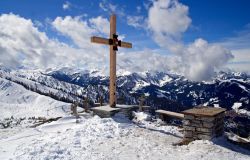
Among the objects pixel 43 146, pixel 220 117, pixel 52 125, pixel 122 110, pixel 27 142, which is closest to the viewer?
pixel 43 146

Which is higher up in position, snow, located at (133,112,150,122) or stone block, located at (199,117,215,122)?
stone block, located at (199,117,215,122)

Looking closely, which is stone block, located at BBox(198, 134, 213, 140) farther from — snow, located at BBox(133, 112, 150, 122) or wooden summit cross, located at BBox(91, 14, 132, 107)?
snow, located at BBox(133, 112, 150, 122)

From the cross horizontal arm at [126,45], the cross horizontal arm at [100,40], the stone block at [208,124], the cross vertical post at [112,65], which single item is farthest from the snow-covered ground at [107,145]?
the cross horizontal arm at [126,45]

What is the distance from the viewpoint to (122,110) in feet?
61.7

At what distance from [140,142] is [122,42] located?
7744 mm

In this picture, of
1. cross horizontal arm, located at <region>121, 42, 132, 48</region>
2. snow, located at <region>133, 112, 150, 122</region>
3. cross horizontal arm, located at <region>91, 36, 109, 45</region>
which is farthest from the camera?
snow, located at <region>133, 112, 150, 122</region>

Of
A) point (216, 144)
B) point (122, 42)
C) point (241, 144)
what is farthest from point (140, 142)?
point (122, 42)

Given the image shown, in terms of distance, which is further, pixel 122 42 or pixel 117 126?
pixel 122 42

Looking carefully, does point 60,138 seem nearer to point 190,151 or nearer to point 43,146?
point 43,146

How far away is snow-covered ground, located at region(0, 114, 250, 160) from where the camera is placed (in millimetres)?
12227

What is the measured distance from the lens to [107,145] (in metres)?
13.5

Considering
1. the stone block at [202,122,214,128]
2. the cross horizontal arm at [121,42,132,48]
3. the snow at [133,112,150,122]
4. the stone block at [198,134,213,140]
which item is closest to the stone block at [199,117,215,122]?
the stone block at [202,122,214,128]

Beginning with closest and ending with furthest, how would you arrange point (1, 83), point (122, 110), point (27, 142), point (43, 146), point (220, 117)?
1. point (43, 146)
2. point (27, 142)
3. point (220, 117)
4. point (122, 110)
5. point (1, 83)

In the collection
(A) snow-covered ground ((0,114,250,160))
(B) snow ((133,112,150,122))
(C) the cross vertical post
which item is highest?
(C) the cross vertical post
